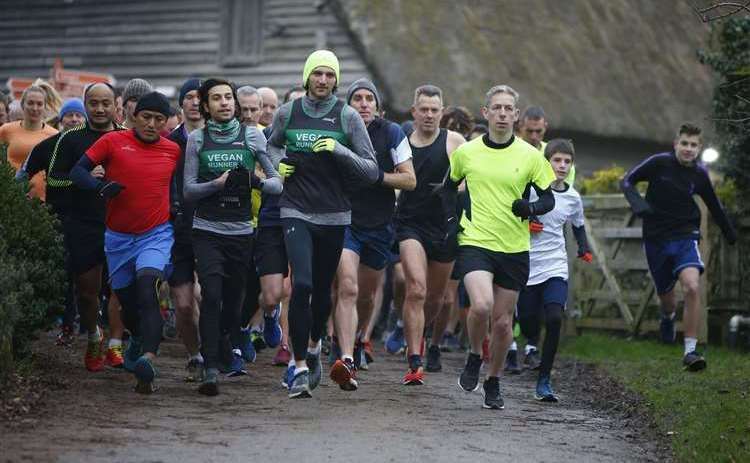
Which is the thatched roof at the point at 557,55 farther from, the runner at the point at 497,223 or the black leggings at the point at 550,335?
the runner at the point at 497,223

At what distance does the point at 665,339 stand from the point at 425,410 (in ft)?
18.4

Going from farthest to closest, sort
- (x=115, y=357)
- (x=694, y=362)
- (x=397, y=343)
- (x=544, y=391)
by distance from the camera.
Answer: (x=397, y=343) → (x=694, y=362) → (x=115, y=357) → (x=544, y=391)

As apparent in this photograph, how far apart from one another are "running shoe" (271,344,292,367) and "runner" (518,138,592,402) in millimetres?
1944

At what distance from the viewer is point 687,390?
11281mm

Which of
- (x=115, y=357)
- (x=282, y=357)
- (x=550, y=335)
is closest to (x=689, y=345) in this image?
(x=550, y=335)

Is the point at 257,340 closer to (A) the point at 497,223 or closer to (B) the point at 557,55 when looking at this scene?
(A) the point at 497,223

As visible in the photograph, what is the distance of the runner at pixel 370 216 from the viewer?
11.0 m

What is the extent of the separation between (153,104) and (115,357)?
2148mm

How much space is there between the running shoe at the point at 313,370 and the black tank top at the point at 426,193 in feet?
6.77

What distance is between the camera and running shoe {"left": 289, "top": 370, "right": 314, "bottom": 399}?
33.0ft

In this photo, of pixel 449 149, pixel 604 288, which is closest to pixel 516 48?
pixel 604 288

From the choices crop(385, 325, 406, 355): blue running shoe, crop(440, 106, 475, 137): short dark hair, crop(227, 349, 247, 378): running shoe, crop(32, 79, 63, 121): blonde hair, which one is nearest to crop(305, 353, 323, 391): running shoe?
crop(227, 349, 247, 378): running shoe

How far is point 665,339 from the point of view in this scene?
593 inches

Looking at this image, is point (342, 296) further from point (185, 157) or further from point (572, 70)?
point (572, 70)
